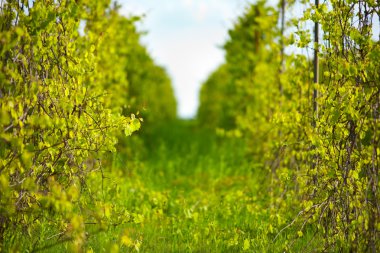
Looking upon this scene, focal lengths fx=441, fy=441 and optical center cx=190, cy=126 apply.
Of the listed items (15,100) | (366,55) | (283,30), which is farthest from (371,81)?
(283,30)

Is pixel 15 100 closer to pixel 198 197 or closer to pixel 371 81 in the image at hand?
pixel 371 81

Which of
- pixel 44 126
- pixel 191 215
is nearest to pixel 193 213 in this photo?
pixel 191 215

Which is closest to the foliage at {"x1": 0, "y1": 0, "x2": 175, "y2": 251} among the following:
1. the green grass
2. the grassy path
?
the green grass

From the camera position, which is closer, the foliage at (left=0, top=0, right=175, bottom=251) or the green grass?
the foliage at (left=0, top=0, right=175, bottom=251)

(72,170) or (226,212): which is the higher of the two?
(72,170)

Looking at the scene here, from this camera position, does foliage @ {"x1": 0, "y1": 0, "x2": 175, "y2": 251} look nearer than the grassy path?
Yes

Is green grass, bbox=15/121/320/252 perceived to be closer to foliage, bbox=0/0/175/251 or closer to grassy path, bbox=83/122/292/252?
grassy path, bbox=83/122/292/252

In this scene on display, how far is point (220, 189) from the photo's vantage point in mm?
7613

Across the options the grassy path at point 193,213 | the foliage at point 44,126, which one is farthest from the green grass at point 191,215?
the foliage at point 44,126

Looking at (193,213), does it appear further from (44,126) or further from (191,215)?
(44,126)

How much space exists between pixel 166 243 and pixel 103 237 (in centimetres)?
63

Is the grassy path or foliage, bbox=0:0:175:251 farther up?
foliage, bbox=0:0:175:251

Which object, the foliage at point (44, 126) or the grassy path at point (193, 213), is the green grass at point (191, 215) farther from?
the foliage at point (44, 126)

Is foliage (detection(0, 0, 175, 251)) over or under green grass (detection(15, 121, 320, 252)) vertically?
over
